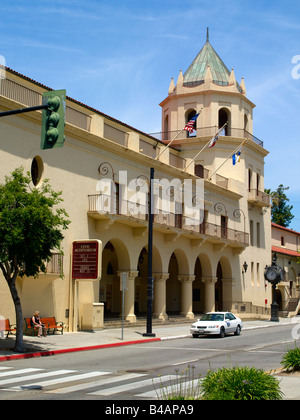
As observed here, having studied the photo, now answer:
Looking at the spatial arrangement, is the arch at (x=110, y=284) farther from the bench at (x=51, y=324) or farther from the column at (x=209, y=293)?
Result: the bench at (x=51, y=324)

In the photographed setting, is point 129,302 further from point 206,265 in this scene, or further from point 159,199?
point 206,265

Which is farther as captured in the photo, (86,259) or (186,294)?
(186,294)

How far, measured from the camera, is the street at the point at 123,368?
10859mm

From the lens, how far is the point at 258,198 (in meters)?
47.1

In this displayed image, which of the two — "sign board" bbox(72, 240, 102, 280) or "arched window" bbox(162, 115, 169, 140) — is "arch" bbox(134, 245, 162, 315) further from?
"sign board" bbox(72, 240, 102, 280)

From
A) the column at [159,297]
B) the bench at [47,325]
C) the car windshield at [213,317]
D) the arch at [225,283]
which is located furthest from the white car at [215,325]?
the arch at [225,283]

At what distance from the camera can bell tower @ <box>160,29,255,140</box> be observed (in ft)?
143

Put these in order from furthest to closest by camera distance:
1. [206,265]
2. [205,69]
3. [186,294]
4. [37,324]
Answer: [205,69] < [206,265] < [186,294] < [37,324]

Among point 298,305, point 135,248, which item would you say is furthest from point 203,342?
point 298,305

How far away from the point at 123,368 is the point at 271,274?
30833mm

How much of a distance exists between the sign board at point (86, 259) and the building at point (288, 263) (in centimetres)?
3208

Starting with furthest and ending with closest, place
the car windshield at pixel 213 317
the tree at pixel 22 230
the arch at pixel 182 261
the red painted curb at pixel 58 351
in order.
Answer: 1. the arch at pixel 182 261
2. the car windshield at pixel 213 317
3. the tree at pixel 22 230
4. the red painted curb at pixel 58 351

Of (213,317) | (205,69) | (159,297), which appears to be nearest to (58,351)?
(213,317)
